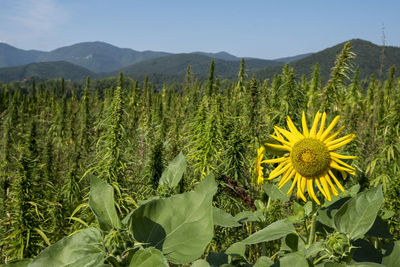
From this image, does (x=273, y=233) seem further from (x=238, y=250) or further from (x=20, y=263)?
(x=20, y=263)

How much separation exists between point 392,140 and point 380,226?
524cm

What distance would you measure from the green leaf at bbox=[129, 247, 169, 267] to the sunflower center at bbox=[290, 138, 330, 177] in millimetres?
578

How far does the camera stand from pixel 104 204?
747mm

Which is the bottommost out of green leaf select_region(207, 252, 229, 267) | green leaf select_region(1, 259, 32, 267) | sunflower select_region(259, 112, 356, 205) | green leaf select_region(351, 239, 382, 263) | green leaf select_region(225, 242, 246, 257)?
green leaf select_region(225, 242, 246, 257)

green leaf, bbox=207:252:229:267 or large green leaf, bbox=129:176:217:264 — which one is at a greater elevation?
large green leaf, bbox=129:176:217:264

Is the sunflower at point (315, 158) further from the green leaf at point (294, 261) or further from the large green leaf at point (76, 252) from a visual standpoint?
the large green leaf at point (76, 252)

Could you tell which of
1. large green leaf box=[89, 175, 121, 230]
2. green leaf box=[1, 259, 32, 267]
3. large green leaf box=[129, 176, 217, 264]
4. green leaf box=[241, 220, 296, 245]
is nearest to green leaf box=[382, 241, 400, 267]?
green leaf box=[241, 220, 296, 245]

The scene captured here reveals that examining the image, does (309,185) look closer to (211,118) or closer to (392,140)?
(211,118)

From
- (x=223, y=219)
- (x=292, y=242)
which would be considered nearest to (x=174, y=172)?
(x=223, y=219)

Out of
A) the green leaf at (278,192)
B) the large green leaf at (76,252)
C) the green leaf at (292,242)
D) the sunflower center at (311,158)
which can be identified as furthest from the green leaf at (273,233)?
the large green leaf at (76,252)

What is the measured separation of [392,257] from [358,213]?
17 cm

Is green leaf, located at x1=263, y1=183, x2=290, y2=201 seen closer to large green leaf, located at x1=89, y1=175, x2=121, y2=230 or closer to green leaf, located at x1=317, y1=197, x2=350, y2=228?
green leaf, located at x1=317, y1=197, x2=350, y2=228

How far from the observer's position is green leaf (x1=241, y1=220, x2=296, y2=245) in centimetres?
86

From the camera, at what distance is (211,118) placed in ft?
12.3
